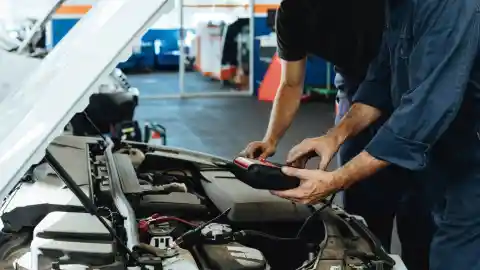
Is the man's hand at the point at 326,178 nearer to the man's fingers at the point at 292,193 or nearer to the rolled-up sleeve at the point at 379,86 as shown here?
the man's fingers at the point at 292,193

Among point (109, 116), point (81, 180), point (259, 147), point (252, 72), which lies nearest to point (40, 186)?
point (81, 180)

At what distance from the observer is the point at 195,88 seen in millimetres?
10703

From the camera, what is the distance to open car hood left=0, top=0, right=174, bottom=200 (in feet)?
4.08

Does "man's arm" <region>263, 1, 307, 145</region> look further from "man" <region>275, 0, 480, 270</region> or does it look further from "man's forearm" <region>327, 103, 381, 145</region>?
"man" <region>275, 0, 480, 270</region>

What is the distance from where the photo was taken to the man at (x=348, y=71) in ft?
9.45

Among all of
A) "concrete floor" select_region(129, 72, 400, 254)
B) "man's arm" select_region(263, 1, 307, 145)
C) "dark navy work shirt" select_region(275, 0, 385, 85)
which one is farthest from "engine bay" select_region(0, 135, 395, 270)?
"concrete floor" select_region(129, 72, 400, 254)

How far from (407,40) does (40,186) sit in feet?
4.62

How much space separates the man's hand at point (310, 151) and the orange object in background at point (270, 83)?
7.25 meters

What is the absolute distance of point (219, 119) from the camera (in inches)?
333

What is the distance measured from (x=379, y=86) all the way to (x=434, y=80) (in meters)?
0.73

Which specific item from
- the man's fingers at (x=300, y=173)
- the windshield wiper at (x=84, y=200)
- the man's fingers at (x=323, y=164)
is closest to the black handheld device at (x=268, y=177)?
the man's fingers at (x=300, y=173)

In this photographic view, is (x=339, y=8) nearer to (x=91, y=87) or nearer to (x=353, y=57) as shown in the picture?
(x=353, y=57)

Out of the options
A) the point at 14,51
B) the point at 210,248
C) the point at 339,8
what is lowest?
the point at 210,248

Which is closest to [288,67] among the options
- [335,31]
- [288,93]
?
[288,93]
